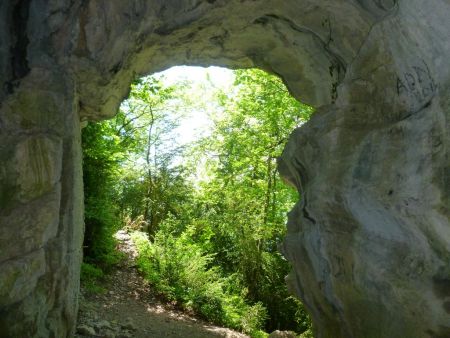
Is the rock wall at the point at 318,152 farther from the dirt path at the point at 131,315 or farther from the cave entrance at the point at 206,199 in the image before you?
the cave entrance at the point at 206,199

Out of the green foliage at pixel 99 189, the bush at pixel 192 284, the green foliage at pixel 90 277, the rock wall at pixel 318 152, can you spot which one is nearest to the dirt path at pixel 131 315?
the green foliage at pixel 90 277

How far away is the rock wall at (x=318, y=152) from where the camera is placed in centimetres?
388

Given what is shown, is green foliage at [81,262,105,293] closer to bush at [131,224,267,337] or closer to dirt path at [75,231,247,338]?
dirt path at [75,231,247,338]

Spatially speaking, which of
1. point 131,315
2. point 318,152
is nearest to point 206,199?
point 131,315

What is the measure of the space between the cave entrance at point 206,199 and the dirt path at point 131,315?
40 cm

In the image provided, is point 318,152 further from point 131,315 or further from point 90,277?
point 90,277

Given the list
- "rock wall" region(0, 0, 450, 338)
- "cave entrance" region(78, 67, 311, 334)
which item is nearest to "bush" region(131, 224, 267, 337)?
"cave entrance" region(78, 67, 311, 334)

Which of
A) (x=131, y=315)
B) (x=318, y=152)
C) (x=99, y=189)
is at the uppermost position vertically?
(x=99, y=189)

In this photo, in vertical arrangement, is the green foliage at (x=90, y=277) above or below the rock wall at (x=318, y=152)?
below

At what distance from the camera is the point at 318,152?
5242mm

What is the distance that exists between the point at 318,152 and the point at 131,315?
5.92 m

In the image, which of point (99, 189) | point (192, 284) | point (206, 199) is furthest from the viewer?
point (206, 199)

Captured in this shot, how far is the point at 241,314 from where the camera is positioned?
12117mm

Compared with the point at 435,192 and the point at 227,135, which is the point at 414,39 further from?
the point at 227,135
